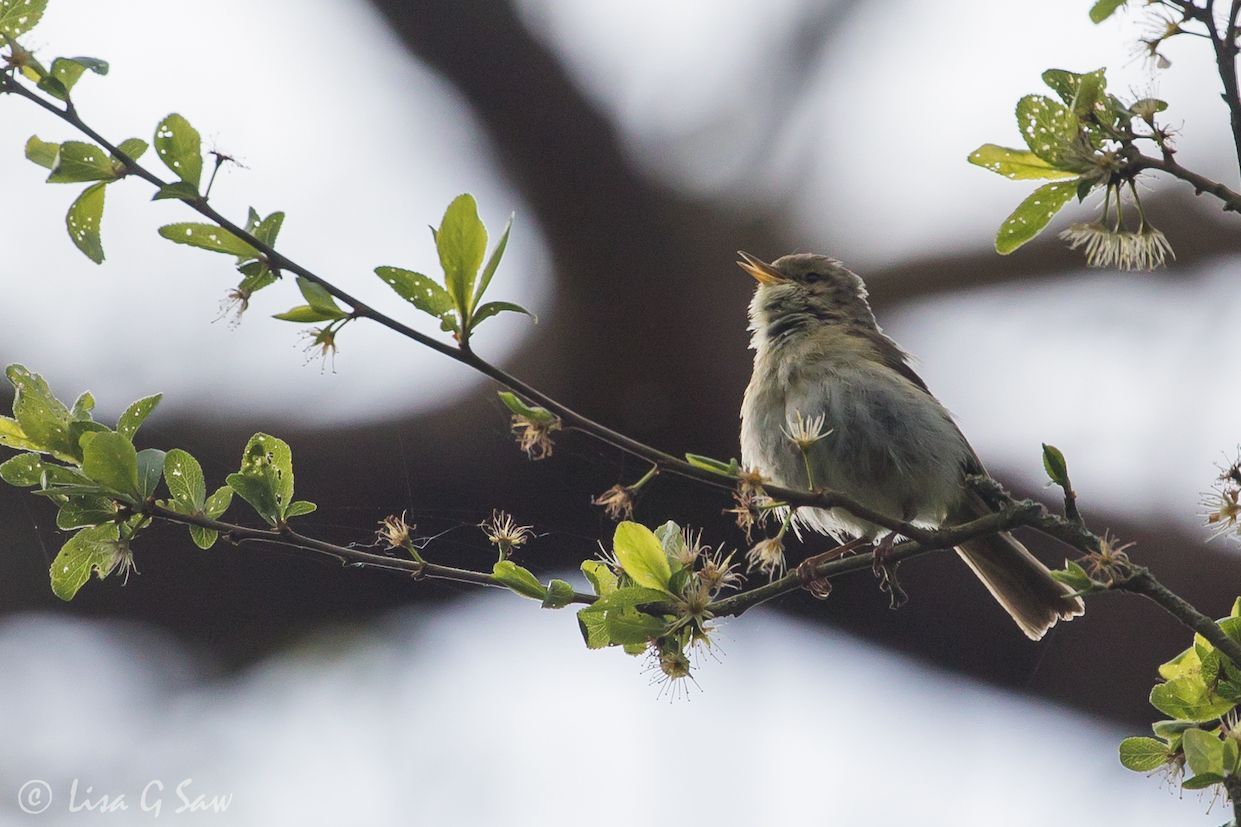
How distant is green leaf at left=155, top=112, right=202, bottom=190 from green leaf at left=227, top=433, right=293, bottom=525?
0.42 m

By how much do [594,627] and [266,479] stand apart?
0.54 metres

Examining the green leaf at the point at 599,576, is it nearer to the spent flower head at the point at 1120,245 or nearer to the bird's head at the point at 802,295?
the spent flower head at the point at 1120,245

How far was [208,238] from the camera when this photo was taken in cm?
158

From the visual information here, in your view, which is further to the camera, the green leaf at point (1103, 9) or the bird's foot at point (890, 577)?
the bird's foot at point (890, 577)

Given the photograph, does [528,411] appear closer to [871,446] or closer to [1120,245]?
[1120,245]

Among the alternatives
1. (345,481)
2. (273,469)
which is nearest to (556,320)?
(345,481)

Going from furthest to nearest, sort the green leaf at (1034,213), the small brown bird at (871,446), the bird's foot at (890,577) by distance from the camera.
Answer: the small brown bird at (871,446), the bird's foot at (890,577), the green leaf at (1034,213)

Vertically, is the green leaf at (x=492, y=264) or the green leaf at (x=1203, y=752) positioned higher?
the green leaf at (x=492, y=264)

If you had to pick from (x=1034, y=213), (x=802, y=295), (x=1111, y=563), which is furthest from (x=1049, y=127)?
(x=802, y=295)

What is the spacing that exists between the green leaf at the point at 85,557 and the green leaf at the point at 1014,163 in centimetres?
135

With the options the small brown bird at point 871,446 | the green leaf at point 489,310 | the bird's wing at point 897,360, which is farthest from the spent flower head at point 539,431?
the bird's wing at point 897,360

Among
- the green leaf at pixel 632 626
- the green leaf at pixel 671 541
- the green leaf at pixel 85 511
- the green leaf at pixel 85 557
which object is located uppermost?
the green leaf at pixel 671 541

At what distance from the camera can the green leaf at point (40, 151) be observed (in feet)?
5.25

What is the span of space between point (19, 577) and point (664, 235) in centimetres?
204
